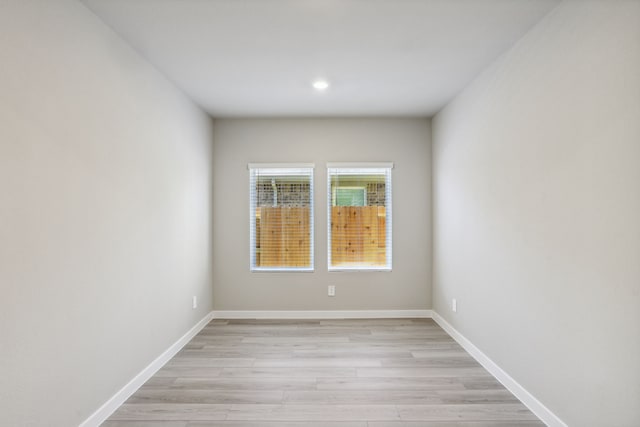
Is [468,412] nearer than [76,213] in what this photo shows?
No

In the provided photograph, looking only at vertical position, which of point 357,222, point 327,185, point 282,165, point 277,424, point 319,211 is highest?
point 282,165

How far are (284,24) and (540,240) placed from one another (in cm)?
220

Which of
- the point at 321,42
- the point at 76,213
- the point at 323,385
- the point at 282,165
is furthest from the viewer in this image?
the point at 282,165

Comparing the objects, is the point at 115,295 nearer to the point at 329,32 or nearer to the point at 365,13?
the point at 329,32

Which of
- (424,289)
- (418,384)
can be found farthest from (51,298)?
(424,289)

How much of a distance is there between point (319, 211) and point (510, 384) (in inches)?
105

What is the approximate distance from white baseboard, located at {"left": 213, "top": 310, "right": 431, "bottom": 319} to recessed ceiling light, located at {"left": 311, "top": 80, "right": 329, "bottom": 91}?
269 centimetres

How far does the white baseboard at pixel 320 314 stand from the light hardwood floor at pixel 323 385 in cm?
53

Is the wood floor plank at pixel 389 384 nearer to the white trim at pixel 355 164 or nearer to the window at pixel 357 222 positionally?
the window at pixel 357 222

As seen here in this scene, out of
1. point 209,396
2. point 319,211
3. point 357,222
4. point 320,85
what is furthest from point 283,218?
point 209,396

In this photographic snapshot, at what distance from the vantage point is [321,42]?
246 cm

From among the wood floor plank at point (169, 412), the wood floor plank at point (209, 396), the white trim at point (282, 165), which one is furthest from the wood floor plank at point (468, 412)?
the white trim at point (282, 165)

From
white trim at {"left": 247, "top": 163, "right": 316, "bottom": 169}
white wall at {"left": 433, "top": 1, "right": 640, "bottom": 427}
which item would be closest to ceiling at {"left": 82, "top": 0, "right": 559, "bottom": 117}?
white wall at {"left": 433, "top": 1, "right": 640, "bottom": 427}

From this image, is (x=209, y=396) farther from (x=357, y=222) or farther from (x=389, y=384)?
(x=357, y=222)
